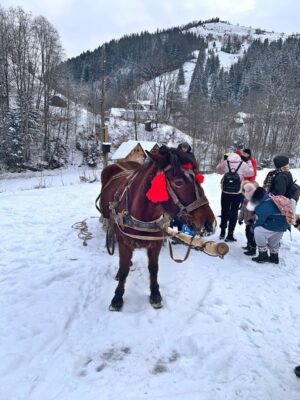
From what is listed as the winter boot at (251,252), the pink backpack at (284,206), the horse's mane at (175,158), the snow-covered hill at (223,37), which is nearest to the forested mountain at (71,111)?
the winter boot at (251,252)

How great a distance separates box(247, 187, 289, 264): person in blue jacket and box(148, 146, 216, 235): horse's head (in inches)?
73.6

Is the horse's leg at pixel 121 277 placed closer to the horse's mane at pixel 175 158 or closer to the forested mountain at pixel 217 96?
the horse's mane at pixel 175 158

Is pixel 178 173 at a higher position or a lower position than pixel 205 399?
higher

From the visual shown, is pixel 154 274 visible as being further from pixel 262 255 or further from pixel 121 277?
pixel 262 255

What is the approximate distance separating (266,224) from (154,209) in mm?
2195

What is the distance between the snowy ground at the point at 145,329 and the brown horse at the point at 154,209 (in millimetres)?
420

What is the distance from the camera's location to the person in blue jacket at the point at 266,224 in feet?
12.8

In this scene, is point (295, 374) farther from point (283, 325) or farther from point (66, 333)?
point (66, 333)

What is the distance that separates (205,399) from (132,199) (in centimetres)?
196

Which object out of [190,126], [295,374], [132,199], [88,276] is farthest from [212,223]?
[190,126]

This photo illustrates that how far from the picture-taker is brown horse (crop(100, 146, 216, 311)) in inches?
90.8

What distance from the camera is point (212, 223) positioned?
2.29m

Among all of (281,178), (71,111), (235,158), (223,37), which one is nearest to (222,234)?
(235,158)

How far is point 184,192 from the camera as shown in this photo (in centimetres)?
233
